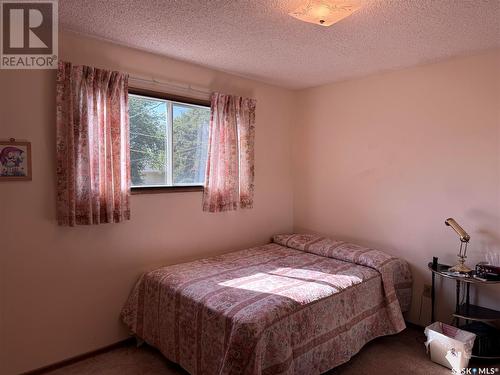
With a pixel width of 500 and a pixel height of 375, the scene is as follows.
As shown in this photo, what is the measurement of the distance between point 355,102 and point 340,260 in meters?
1.63

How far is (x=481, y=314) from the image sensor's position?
2.47 m

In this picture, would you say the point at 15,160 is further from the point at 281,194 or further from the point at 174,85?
the point at 281,194

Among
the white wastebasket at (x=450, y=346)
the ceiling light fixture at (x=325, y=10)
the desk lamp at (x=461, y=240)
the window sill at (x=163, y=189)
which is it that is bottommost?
the white wastebasket at (x=450, y=346)

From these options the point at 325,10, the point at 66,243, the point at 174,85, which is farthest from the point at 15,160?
the point at 325,10

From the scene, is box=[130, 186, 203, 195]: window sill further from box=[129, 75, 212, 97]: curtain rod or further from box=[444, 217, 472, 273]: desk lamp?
box=[444, 217, 472, 273]: desk lamp

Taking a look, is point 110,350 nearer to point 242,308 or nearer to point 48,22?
point 242,308

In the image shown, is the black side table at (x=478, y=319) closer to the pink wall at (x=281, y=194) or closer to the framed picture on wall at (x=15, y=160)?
the pink wall at (x=281, y=194)

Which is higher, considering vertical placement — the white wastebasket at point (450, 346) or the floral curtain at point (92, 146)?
the floral curtain at point (92, 146)

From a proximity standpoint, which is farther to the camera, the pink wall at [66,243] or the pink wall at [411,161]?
the pink wall at [411,161]

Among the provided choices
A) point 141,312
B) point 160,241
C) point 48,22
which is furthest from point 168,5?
point 141,312

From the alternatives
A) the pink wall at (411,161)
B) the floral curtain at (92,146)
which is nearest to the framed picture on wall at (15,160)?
the floral curtain at (92,146)

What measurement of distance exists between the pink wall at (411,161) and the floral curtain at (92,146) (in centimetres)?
Result: 217

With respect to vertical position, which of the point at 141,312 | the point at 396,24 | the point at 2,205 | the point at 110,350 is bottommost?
the point at 110,350

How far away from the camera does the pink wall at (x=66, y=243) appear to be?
7.11ft
